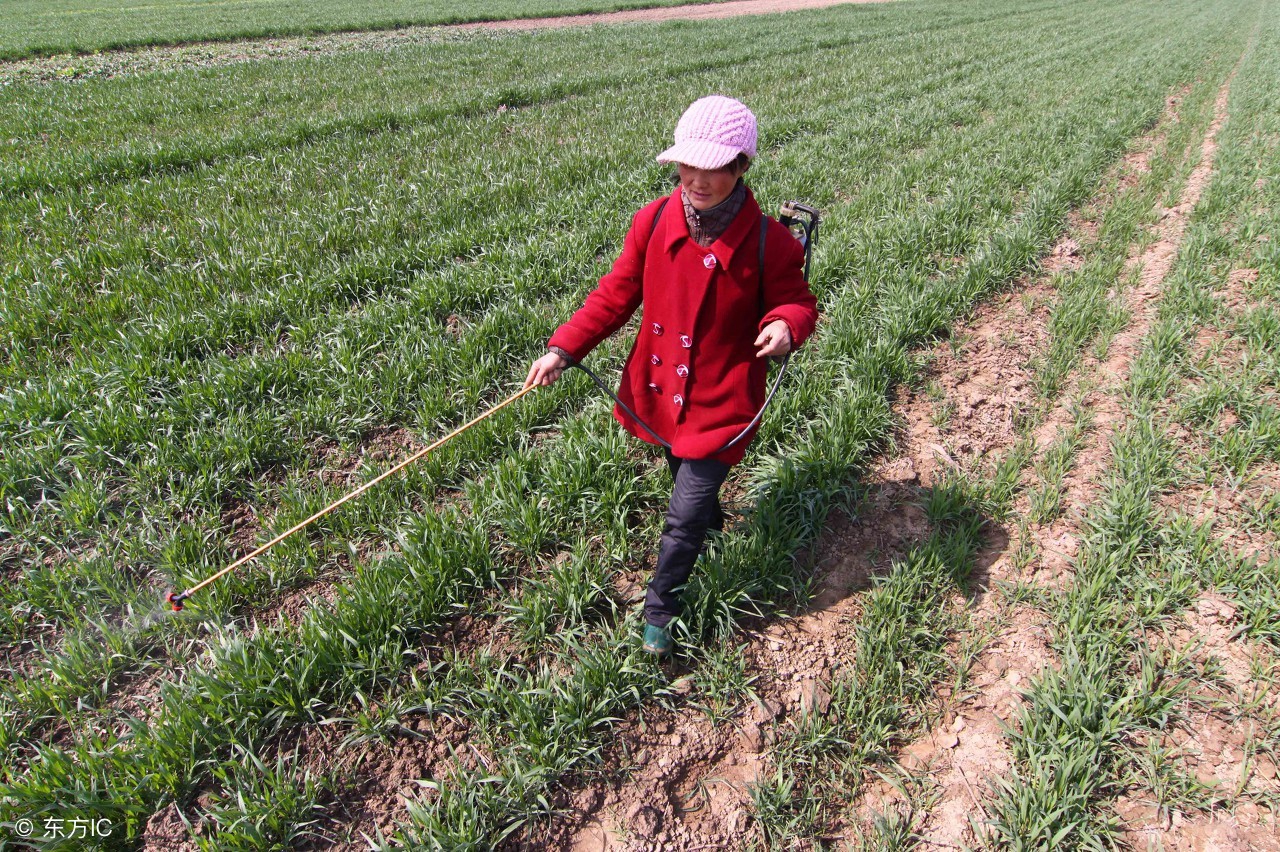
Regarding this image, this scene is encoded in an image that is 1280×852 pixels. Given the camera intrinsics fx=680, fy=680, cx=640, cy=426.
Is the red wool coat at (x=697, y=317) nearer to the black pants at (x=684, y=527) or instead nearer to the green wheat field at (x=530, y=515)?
the black pants at (x=684, y=527)

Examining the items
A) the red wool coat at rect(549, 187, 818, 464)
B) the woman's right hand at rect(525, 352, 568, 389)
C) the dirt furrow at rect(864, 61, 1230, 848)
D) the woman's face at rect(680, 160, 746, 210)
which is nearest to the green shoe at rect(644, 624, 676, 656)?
the red wool coat at rect(549, 187, 818, 464)

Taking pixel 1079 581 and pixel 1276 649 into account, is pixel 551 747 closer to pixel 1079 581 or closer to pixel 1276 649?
pixel 1079 581

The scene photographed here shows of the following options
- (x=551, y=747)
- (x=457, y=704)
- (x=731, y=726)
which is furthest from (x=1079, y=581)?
(x=457, y=704)

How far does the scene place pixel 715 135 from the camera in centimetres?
209

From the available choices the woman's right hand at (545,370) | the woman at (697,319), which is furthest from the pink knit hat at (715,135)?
the woman's right hand at (545,370)

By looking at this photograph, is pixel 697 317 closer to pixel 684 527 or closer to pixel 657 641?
pixel 684 527

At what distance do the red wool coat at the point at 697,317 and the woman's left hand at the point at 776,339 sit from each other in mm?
33

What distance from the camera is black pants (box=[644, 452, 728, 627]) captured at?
8.08 ft

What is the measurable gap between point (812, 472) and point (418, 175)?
19.4 feet

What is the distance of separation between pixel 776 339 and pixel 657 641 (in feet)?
4.00

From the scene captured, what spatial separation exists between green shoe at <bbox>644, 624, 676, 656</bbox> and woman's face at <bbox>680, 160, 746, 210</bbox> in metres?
1.54

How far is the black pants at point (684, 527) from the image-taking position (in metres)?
2.46

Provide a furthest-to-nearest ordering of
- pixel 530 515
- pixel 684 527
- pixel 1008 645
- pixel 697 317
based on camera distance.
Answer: pixel 530 515 < pixel 1008 645 < pixel 684 527 < pixel 697 317

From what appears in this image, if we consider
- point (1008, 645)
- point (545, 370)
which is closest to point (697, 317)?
point (545, 370)
